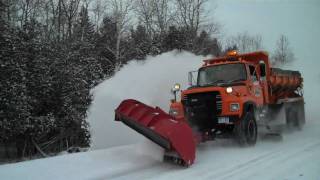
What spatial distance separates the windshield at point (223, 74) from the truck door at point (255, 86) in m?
0.35

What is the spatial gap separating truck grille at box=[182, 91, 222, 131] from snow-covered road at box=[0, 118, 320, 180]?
715 millimetres

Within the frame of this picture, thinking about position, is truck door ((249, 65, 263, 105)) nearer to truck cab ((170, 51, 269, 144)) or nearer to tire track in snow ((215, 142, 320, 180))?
truck cab ((170, 51, 269, 144))

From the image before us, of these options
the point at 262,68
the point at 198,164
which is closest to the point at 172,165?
the point at 198,164

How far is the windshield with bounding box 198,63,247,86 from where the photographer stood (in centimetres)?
1138

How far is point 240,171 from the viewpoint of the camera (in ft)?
24.8

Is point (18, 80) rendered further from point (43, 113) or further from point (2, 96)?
point (43, 113)


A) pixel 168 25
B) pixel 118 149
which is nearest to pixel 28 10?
pixel 168 25

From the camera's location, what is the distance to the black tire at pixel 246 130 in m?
10.4

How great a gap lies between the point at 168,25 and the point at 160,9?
2704 millimetres

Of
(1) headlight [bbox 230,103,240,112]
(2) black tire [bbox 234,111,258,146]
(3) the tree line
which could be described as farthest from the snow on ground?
(3) the tree line

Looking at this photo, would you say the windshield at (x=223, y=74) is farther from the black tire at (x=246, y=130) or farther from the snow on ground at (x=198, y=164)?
the snow on ground at (x=198, y=164)

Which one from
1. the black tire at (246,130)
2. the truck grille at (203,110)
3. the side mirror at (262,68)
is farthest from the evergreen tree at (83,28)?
the black tire at (246,130)

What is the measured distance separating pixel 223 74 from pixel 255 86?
965 mm

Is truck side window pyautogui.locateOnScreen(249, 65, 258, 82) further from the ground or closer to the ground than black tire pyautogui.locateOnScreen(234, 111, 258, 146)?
further from the ground
